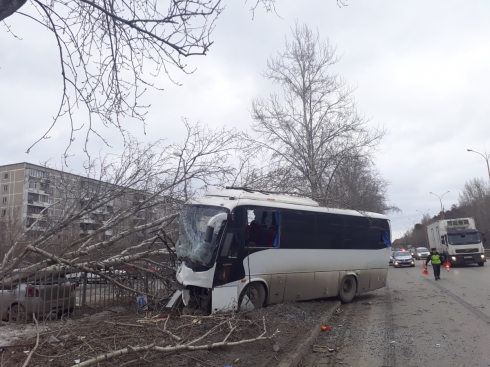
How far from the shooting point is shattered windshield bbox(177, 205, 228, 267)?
392 inches

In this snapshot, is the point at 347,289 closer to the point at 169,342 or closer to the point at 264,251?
the point at 264,251

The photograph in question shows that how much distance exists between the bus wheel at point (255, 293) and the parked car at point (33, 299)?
4281 millimetres

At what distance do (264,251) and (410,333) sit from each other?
3.89 metres

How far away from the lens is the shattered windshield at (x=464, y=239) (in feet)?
96.0

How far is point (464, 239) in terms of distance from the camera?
29406 mm

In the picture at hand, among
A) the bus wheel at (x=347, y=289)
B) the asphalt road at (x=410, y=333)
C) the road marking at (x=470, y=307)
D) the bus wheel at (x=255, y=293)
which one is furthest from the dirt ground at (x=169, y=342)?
the bus wheel at (x=347, y=289)

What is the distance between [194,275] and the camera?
32.2 feet

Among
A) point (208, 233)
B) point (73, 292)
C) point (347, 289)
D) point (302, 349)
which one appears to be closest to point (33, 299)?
point (73, 292)

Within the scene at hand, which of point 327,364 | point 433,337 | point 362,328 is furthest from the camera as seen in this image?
point 362,328

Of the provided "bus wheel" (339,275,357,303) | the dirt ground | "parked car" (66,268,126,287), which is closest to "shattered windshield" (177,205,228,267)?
"parked car" (66,268,126,287)

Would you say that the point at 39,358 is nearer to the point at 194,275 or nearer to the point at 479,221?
the point at 194,275

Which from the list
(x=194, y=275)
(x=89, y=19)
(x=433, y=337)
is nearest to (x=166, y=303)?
(x=194, y=275)

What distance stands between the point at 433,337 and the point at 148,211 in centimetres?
778

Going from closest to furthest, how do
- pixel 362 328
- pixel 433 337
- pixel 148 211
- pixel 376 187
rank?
pixel 433 337 < pixel 362 328 < pixel 148 211 < pixel 376 187
